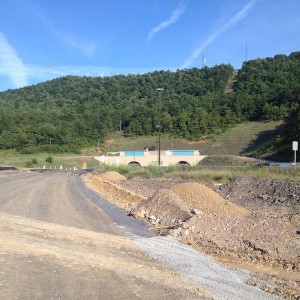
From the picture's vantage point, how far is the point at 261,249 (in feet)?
32.1

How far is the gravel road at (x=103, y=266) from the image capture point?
6488mm

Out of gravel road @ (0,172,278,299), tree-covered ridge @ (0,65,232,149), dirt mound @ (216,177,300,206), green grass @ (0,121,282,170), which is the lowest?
dirt mound @ (216,177,300,206)

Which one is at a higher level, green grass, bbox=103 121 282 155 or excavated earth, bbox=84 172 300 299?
green grass, bbox=103 121 282 155

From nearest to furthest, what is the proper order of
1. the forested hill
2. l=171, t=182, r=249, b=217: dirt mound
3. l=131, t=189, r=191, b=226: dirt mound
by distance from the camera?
l=131, t=189, r=191, b=226: dirt mound → l=171, t=182, r=249, b=217: dirt mound → the forested hill

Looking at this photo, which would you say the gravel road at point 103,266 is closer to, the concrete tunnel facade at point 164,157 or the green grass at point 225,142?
the concrete tunnel facade at point 164,157

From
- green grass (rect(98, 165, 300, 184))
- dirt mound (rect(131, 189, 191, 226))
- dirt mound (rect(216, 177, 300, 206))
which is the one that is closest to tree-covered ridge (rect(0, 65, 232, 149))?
green grass (rect(98, 165, 300, 184))

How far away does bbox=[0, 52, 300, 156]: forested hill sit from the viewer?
136 meters

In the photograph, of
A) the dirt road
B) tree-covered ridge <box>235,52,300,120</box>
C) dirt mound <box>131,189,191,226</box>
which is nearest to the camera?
the dirt road

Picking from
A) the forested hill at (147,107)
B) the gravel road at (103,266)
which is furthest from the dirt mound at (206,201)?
the forested hill at (147,107)

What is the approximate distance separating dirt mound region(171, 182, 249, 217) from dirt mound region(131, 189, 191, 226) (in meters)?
1.18

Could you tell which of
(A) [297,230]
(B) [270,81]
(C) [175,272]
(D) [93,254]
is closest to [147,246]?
(D) [93,254]

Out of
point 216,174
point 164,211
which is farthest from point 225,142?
point 164,211

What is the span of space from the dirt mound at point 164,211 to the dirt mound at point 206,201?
3.88 feet

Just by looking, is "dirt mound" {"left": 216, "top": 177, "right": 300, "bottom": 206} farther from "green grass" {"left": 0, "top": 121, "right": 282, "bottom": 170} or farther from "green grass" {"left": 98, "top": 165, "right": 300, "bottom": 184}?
"green grass" {"left": 0, "top": 121, "right": 282, "bottom": 170}
